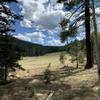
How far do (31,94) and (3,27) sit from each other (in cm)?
800

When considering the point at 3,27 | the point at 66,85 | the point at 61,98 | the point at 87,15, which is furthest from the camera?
the point at 87,15

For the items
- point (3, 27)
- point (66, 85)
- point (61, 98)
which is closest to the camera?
point (61, 98)

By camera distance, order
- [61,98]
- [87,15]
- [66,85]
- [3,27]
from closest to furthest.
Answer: [61,98] → [66,85] → [3,27] → [87,15]

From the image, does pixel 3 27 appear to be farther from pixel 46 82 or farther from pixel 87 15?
pixel 87 15

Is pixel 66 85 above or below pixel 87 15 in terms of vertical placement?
below

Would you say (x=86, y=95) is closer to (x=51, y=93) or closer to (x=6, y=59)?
(x=51, y=93)

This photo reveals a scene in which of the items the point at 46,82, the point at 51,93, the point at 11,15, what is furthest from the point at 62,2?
the point at 51,93

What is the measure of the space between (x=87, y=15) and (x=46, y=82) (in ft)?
30.4

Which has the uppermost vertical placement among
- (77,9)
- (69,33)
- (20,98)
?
(77,9)

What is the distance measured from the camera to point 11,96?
14883 millimetres

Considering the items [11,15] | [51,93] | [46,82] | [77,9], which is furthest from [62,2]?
[51,93]

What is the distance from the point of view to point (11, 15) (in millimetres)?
21312

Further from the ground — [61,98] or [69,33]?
[69,33]

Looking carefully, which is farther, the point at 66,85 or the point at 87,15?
the point at 87,15
